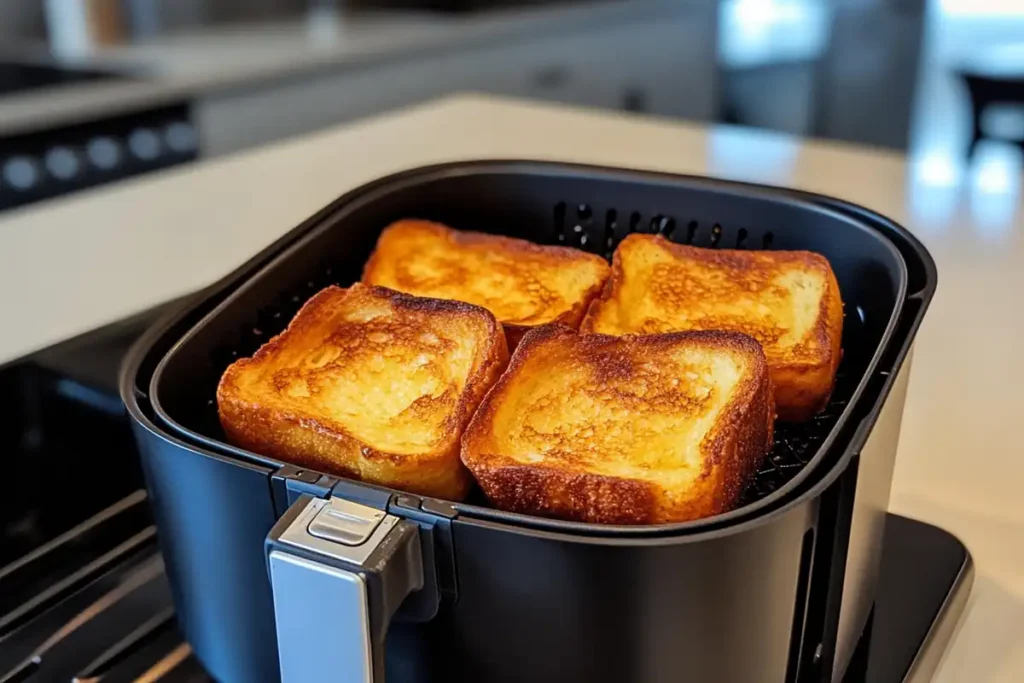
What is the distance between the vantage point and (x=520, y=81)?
2.82 metres

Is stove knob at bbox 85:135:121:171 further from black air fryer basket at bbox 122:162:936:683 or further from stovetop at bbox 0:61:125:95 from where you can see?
black air fryer basket at bbox 122:162:936:683

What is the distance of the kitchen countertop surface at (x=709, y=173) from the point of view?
69 cm

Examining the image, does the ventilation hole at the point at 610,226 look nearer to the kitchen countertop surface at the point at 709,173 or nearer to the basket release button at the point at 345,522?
the kitchen countertop surface at the point at 709,173

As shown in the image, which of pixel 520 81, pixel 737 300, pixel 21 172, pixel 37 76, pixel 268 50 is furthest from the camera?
pixel 520 81

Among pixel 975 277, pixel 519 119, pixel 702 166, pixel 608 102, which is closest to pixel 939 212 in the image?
pixel 975 277

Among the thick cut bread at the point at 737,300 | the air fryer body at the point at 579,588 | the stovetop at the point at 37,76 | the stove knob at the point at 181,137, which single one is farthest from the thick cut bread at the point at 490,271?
the stovetop at the point at 37,76

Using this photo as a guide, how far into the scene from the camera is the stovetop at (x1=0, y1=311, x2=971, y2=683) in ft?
1.90

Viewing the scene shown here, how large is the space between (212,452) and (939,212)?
962mm

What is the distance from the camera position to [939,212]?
115 centimetres

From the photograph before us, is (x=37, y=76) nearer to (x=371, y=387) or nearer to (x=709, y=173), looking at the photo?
(x=709, y=173)

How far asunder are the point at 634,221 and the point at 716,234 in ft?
0.20

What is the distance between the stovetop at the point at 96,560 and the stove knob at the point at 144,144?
52.8 inches

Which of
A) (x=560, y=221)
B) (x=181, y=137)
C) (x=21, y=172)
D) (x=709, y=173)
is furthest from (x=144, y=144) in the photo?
(x=560, y=221)

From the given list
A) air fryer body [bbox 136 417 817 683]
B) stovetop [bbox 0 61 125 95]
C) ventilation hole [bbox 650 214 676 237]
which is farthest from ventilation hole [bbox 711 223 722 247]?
stovetop [bbox 0 61 125 95]
